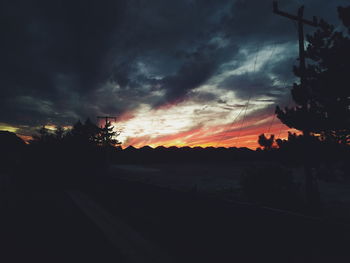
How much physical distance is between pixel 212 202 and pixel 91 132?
75.8 meters

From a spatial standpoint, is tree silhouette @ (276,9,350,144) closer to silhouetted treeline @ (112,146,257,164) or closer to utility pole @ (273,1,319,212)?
utility pole @ (273,1,319,212)

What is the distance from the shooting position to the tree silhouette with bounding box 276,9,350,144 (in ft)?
48.8

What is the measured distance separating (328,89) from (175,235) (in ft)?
49.7

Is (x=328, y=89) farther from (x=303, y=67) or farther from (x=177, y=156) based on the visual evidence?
(x=177, y=156)

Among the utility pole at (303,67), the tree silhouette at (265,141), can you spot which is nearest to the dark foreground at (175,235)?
the utility pole at (303,67)

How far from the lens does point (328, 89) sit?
15.6 meters

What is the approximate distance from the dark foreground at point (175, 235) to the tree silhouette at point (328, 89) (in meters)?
10.9

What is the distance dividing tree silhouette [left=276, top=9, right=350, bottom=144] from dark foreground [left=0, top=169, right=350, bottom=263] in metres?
10.9

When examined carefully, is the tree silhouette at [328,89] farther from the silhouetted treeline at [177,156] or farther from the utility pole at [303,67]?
the silhouetted treeline at [177,156]

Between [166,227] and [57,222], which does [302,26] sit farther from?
[57,222]

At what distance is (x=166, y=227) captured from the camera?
724cm

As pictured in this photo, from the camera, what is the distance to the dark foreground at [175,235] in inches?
176

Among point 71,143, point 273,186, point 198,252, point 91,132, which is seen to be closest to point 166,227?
point 198,252

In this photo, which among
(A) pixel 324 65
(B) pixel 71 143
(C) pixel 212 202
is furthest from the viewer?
(B) pixel 71 143
